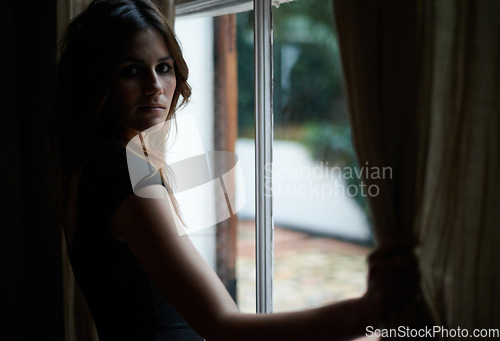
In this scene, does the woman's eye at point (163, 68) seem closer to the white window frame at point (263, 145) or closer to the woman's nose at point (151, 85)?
the woman's nose at point (151, 85)

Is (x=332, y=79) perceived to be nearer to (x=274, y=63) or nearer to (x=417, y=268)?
(x=274, y=63)

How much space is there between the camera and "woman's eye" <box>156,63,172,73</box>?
1011mm

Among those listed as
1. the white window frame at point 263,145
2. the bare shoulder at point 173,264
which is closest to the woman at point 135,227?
the bare shoulder at point 173,264

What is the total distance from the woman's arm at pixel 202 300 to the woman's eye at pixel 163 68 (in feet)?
1.35

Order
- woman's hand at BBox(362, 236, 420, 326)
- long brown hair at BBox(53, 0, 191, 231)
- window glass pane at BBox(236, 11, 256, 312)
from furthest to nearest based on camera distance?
window glass pane at BBox(236, 11, 256, 312)
long brown hair at BBox(53, 0, 191, 231)
woman's hand at BBox(362, 236, 420, 326)

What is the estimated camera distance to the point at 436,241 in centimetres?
84

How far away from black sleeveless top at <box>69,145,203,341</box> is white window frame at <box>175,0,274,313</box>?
21.0 inches

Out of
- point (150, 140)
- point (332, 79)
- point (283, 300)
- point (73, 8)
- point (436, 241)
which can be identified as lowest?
point (283, 300)

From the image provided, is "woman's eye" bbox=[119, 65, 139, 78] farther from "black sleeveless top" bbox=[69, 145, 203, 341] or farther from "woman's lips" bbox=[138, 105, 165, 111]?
"black sleeveless top" bbox=[69, 145, 203, 341]

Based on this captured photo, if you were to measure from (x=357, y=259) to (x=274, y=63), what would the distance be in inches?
25.9

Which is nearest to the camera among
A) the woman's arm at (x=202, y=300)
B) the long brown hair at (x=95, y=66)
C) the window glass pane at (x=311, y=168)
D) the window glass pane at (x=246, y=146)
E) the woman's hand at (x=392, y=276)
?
the woman's arm at (x=202, y=300)

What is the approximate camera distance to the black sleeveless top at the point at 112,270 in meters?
0.76

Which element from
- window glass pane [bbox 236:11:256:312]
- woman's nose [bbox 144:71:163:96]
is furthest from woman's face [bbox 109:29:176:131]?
window glass pane [bbox 236:11:256:312]

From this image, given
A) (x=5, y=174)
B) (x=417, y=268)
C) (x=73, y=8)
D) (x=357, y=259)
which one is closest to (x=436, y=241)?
(x=417, y=268)
